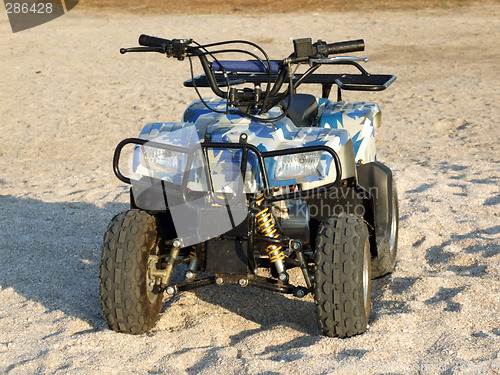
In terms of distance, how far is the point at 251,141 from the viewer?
3.62 meters

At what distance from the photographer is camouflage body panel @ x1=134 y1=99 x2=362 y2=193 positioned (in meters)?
3.58

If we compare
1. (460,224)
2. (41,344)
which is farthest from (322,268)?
(460,224)

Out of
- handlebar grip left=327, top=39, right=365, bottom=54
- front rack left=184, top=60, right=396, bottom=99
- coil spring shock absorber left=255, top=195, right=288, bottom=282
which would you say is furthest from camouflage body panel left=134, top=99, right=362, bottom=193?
front rack left=184, top=60, right=396, bottom=99

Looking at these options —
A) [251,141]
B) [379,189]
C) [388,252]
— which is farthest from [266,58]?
[388,252]

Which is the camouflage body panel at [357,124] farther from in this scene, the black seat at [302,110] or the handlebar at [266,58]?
the handlebar at [266,58]

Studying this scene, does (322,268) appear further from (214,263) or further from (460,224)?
(460,224)

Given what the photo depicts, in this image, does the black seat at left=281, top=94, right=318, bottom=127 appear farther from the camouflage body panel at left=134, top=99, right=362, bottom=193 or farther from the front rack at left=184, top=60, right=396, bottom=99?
the camouflage body panel at left=134, top=99, right=362, bottom=193

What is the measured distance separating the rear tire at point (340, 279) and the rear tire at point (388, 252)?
74cm

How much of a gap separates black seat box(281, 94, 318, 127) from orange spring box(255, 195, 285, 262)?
79 cm

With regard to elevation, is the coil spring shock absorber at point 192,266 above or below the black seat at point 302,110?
below

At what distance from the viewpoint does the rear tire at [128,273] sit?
12.0 ft

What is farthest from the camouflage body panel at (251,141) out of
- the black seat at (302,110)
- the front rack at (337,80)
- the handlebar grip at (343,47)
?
the front rack at (337,80)

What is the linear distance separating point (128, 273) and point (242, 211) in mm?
640

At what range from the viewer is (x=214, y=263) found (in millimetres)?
3680
